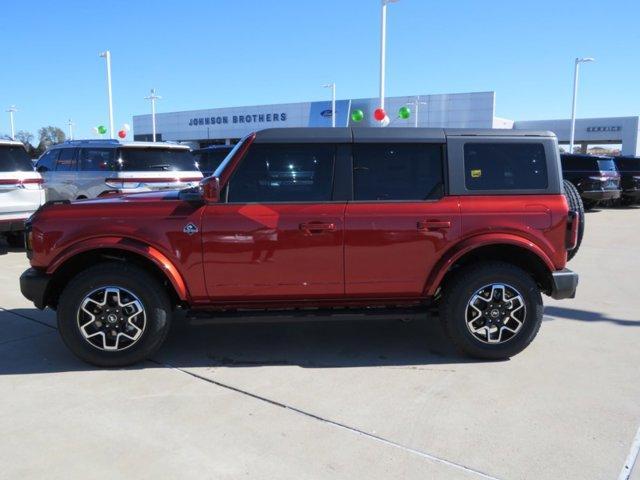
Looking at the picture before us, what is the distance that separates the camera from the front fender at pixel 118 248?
4156 mm

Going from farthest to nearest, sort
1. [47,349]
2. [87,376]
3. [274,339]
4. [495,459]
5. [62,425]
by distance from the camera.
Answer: [274,339] < [47,349] < [87,376] < [62,425] < [495,459]

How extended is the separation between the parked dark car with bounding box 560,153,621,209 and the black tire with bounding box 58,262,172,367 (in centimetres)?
1585

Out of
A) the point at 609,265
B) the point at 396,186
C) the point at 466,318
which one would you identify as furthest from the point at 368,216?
the point at 609,265

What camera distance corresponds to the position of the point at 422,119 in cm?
5069

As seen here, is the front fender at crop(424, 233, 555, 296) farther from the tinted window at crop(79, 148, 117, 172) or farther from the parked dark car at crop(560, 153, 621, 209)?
the parked dark car at crop(560, 153, 621, 209)

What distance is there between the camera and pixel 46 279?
422cm

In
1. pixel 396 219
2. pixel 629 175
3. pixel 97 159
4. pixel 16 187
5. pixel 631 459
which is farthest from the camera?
pixel 629 175

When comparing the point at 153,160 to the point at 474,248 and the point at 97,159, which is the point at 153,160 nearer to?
the point at 97,159

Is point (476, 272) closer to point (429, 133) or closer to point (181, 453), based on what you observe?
point (429, 133)

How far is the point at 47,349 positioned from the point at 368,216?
296 cm

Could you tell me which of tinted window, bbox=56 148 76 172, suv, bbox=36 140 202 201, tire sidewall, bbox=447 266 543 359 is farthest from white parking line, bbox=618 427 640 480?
tinted window, bbox=56 148 76 172

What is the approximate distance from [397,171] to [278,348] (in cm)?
182

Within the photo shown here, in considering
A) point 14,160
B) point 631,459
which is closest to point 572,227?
point 631,459

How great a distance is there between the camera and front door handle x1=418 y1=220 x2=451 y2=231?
4.30 meters
